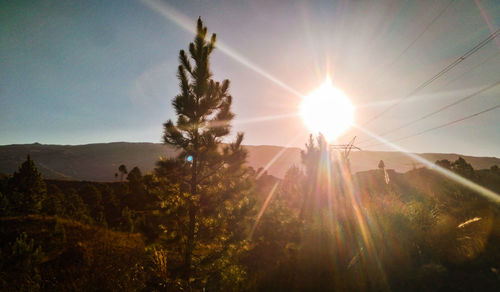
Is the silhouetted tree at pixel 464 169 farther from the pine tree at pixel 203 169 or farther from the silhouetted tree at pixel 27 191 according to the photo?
the silhouetted tree at pixel 27 191

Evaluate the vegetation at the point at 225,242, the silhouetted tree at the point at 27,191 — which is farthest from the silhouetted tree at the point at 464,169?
the silhouetted tree at the point at 27,191

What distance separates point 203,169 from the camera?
10.3 m

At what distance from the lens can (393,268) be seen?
23.9 feet

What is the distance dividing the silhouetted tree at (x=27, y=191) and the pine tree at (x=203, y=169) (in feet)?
64.0

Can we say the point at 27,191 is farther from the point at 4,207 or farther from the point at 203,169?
the point at 203,169

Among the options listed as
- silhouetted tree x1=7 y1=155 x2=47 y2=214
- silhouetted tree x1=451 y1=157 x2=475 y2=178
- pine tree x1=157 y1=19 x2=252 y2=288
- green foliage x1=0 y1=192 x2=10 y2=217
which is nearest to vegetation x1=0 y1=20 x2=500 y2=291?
pine tree x1=157 y1=19 x2=252 y2=288

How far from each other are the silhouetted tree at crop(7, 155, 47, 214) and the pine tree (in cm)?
1952

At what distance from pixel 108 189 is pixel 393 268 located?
3342 cm

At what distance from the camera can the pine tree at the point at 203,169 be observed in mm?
9109

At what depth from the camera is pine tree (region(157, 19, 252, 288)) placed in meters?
9.11

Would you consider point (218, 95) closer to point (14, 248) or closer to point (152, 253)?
point (152, 253)

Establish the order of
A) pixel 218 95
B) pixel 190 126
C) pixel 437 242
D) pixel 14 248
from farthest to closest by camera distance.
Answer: pixel 218 95
pixel 190 126
pixel 14 248
pixel 437 242

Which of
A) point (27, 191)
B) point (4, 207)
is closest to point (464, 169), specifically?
point (4, 207)

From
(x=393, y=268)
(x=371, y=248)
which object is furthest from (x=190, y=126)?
(x=393, y=268)
